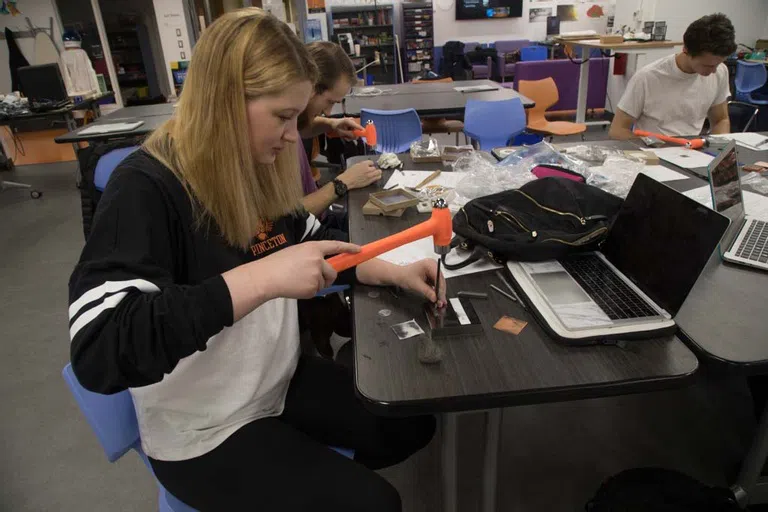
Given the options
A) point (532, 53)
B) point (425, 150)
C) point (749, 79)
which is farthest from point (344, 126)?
point (532, 53)

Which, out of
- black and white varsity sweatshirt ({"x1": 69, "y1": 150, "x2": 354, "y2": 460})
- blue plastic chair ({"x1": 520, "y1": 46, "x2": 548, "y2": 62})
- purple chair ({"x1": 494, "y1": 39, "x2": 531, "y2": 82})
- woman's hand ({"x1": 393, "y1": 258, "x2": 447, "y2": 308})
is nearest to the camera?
black and white varsity sweatshirt ({"x1": 69, "y1": 150, "x2": 354, "y2": 460})

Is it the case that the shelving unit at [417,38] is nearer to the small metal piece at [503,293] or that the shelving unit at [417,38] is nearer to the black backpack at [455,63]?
the black backpack at [455,63]

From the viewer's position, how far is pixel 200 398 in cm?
97

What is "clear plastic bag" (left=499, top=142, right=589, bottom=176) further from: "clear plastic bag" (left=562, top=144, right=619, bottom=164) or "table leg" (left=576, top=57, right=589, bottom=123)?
"table leg" (left=576, top=57, right=589, bottom=123)

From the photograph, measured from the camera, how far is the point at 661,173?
1841 millimetres

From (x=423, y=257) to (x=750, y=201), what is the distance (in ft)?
3.61

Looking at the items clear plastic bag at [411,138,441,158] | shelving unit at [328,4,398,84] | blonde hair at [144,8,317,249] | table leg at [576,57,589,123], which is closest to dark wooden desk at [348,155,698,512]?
blonde hair at [144,8,317,249]

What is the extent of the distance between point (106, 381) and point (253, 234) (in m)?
0.42

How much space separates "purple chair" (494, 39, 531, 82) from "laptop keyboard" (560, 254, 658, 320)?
7686 mm

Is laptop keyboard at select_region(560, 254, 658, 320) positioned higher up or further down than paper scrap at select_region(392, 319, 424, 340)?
higher up

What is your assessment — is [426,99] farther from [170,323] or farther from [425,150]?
[170,323]

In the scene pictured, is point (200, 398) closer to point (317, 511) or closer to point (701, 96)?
point (317, 511)

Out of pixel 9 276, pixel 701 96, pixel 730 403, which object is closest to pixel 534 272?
pixel 730 403

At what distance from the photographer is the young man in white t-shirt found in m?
2.73
